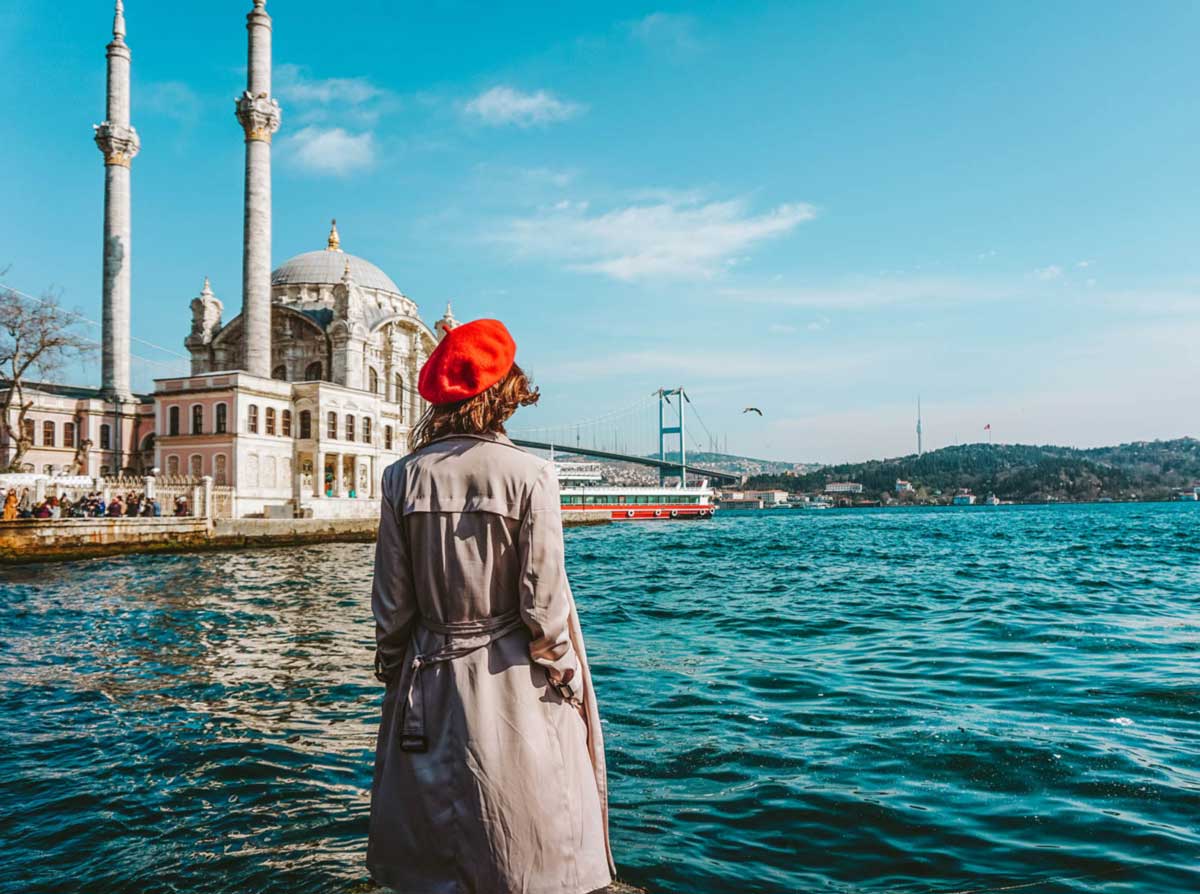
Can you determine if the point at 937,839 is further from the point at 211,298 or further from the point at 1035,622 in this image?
the point at 211,298

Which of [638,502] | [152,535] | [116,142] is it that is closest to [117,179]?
[116,142]

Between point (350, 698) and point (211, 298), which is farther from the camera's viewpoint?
→ point (211, 298)

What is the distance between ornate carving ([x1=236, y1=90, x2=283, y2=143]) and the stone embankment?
54.1ft

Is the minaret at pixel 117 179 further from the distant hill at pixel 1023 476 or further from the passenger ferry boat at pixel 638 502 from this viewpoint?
the distant hill at pixel 1023 476

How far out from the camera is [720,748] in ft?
14.6

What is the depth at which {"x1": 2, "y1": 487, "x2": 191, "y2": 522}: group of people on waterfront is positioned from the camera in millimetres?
20328

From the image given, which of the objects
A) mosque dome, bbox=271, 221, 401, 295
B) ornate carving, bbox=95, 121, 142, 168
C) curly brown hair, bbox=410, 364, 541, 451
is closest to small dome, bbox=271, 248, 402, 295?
mosque dome, bbox=271, 221, 401, 295

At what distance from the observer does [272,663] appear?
682 centimetres

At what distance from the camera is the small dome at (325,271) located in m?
49.2

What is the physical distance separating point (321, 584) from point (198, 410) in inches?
944

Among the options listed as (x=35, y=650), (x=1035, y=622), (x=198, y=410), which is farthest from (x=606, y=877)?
(x=198, y=410)

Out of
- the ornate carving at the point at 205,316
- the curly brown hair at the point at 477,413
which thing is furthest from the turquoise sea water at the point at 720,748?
the ornate carving at the point at 205,316

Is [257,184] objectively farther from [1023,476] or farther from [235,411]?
[1023,476]

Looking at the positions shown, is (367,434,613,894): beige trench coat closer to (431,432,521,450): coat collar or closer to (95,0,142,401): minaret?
(431,432,521,450): coat collar
